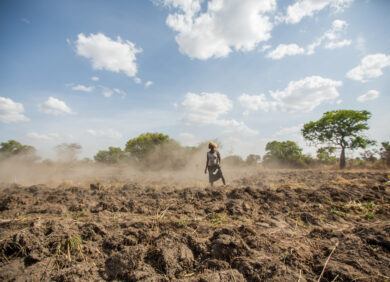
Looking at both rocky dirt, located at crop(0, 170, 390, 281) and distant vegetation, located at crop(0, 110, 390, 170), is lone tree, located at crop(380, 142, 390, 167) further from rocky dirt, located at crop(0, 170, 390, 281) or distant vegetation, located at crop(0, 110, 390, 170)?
rocky dirt, located at crop(0, 170, 390, 281)

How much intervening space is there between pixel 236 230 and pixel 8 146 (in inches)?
1233

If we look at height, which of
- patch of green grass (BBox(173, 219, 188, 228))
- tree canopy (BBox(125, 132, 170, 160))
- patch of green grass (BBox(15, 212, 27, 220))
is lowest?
patch of green grass (BBox(15, 212, 27, 220))

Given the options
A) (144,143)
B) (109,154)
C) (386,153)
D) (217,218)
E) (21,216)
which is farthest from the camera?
(109,154)

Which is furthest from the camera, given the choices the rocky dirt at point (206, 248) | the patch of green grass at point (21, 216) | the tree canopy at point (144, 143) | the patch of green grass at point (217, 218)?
the tree canopy at point (144, 143)

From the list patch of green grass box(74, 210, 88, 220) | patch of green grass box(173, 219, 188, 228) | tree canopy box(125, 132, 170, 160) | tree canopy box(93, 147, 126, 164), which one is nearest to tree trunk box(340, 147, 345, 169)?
tree canopy box(125, 132, 170, 160)

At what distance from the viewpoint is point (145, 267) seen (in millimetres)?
2020

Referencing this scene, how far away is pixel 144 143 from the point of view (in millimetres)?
23516

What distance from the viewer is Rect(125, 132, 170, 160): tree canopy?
75.8 ft

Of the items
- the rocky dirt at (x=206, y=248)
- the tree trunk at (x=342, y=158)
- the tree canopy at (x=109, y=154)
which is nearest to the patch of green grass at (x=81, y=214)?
the rocky dirt at (x=206, y=248)

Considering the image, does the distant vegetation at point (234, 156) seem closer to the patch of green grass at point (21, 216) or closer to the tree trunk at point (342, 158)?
the tree trunk at point (342, 158)

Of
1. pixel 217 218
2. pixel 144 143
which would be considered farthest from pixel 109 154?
pixel 217 218

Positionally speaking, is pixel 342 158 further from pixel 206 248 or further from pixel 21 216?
pixel 21 216

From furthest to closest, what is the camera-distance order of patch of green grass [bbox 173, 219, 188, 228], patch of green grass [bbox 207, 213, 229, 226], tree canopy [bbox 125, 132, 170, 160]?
tree canopy [bbox 125, 132, 170, 160]
patch of green grass [bbox 207, 213, 229, 226]
patch of green grass [bbox 173, 219, 188, 228]

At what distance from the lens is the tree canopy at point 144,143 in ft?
75.8
